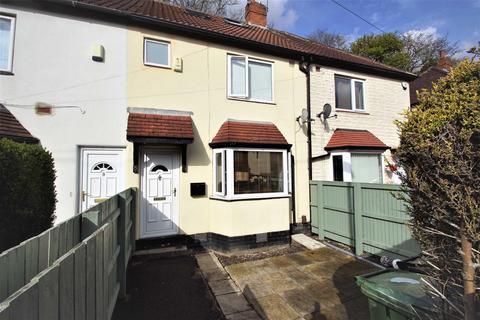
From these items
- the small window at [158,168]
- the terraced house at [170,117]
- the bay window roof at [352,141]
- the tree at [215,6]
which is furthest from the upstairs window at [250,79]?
the tree at [215,6]

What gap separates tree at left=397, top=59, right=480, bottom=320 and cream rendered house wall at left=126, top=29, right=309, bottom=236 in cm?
489

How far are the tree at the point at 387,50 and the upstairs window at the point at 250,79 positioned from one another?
1769cm

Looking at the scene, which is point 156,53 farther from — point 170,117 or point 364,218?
point 364,218

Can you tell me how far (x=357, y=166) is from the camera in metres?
8.66

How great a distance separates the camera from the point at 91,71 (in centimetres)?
644

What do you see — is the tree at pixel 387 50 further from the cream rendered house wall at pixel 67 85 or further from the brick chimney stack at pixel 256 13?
the cream rendered house wall at pixel 67 85

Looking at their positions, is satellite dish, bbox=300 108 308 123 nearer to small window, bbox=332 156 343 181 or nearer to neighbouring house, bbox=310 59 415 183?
neighbouring house, bbox=310 59 415 183

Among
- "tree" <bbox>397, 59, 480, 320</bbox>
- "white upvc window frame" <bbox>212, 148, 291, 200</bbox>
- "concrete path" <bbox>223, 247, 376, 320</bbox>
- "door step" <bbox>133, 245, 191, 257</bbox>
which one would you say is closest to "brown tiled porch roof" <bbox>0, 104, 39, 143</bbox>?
"door step" <bbox>133, 245, 191, 257</bbox>

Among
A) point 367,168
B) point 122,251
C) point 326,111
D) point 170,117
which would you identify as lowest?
point 122,251

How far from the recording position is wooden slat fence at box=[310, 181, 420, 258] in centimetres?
538

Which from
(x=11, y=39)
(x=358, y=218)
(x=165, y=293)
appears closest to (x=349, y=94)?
(x=358, y=218)

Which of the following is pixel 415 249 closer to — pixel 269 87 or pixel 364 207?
pixel 364 207

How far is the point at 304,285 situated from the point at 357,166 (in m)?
5.17

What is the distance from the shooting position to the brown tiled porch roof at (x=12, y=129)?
5.39 meters
